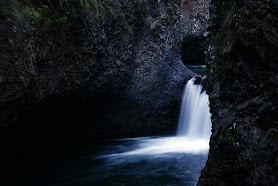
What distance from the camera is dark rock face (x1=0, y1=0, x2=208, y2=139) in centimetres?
618

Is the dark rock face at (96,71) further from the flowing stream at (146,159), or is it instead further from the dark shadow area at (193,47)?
the dark shadow area at (193,47)

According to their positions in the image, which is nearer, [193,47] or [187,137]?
[187,137]

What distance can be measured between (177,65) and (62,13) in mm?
6266

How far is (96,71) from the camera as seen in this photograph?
863 centimetres


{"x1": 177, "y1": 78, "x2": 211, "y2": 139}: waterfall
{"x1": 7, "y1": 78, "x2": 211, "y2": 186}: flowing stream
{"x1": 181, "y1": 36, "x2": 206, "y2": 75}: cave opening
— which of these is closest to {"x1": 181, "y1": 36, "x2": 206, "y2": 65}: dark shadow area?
{"x1": 181, "y1": 36, "x2": 206, "y2": 75}: cave opening

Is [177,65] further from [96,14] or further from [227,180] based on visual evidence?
[227,180]

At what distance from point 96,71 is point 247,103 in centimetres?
624

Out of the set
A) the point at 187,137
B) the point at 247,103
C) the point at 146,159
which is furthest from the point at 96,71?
the point at 247,103

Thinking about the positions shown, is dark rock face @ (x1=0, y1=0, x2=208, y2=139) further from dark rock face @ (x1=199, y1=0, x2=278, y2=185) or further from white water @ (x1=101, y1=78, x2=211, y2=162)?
dark rock face @ (x1=199, y1=0, x2=278, y2=185)

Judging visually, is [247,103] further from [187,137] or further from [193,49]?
[193,49]

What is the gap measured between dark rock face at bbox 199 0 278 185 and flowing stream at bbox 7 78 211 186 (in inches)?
123

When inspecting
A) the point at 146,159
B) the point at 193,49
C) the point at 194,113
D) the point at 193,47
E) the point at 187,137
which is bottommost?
the point at 146,159

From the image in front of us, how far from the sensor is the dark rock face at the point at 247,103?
2.64 metres

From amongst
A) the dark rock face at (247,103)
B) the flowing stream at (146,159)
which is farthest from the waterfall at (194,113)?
the dark rock face at (247,103)
